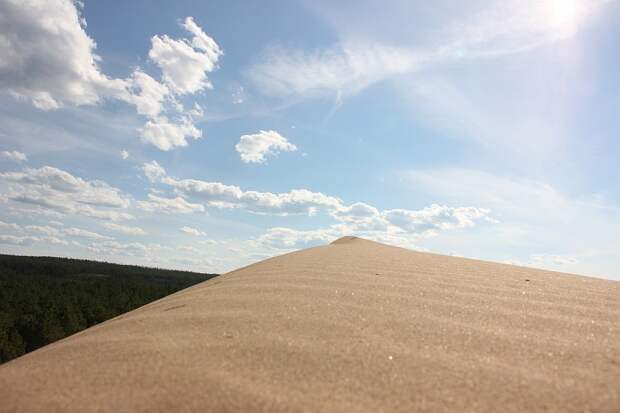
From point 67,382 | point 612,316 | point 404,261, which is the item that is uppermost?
point 404,261

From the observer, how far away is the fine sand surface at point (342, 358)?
4.13ft

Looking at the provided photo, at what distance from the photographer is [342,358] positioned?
1.53 meters

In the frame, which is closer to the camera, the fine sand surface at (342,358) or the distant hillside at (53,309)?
the fine sand surface at (342,358)

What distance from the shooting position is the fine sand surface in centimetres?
126

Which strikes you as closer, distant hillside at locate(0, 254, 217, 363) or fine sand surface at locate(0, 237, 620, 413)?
fine sand surface at locate(0, 237, 620, 413)

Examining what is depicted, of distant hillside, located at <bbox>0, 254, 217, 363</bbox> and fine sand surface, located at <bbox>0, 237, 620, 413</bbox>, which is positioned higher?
fine sand surface, located at <bbox>0, 237, 620, 413</bbox>

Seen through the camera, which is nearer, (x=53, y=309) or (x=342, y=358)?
(x=342, y=358)

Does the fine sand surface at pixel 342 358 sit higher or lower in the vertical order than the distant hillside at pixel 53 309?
higher

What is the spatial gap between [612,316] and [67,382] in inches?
91.4

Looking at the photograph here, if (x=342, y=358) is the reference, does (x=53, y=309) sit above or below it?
below

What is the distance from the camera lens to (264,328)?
73.8 inches

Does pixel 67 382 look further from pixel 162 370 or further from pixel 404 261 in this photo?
pixel 404 261

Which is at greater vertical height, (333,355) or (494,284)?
(494,284)

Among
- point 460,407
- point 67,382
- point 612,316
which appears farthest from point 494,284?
point 67,382
